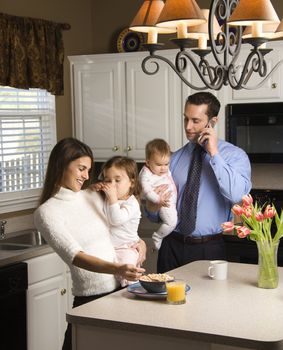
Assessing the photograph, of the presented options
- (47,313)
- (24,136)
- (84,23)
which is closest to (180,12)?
(47,313)

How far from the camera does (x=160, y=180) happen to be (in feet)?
13.3

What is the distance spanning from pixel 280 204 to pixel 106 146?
1361 mm

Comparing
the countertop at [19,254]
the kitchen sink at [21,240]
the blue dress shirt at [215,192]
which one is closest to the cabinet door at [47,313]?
the countertop at [19,254]

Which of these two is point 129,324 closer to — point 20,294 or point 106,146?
point 20,294

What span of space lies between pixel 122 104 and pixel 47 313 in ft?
5.52

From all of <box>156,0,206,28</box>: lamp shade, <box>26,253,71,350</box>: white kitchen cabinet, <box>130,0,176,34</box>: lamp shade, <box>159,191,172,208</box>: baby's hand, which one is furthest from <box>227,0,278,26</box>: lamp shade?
<box>26,253,71,350</box>: white kitchen cabinet

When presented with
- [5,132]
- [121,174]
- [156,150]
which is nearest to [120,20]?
[5,132]

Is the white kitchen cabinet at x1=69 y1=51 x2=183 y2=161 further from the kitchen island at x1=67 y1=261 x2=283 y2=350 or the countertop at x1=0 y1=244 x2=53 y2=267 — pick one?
the kitchen island at x1=67 y1=261 x2=283 y2=350

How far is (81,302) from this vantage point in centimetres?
305

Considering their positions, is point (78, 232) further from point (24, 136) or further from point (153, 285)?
point (24, 136)

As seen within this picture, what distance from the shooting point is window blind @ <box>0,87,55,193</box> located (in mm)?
4918

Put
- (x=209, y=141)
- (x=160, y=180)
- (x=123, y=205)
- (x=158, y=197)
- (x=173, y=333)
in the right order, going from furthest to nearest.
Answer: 1. (x=160, y=180)
2. (x=158, y=197)
3. (x=209, y=141)
4. (x=123, y=205)
5. (x=173, y=333)

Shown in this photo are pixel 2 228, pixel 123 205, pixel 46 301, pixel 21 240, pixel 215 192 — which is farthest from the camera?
pixel 21 240

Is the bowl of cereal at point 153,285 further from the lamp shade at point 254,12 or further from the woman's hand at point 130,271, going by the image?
the lamp shade at point 254,12
